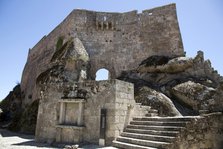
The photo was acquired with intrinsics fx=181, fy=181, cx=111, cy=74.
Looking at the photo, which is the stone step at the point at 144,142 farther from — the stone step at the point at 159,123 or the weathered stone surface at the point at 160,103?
the weathered stone surface at the point at 160,103

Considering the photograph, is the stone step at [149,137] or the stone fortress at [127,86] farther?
the stone fortress at [127,86]

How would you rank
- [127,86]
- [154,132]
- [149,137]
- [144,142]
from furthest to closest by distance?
1. [127,86]
2. [154,132]
3. [149,137]
4. [144,142]

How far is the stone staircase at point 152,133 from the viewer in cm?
573

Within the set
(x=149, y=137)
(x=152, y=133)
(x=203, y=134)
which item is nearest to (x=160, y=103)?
(x=152, y=133)

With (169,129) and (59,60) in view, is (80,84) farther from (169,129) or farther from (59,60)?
(59,60)

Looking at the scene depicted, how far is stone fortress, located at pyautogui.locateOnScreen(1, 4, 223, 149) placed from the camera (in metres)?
6.18

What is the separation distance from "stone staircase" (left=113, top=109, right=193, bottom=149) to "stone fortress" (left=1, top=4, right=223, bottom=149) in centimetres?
3

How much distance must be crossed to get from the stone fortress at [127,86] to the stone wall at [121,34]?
99 mm

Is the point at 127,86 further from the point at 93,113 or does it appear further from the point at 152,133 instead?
the point at 152,133

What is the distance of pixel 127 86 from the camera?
8141mm

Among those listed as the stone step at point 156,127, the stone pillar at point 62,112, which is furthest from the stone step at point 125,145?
the stone pillar at point 62,112

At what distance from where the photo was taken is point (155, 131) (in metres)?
6.38

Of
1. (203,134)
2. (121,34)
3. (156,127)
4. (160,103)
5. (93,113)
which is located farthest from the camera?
(121,34)

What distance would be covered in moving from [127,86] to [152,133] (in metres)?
2.42
